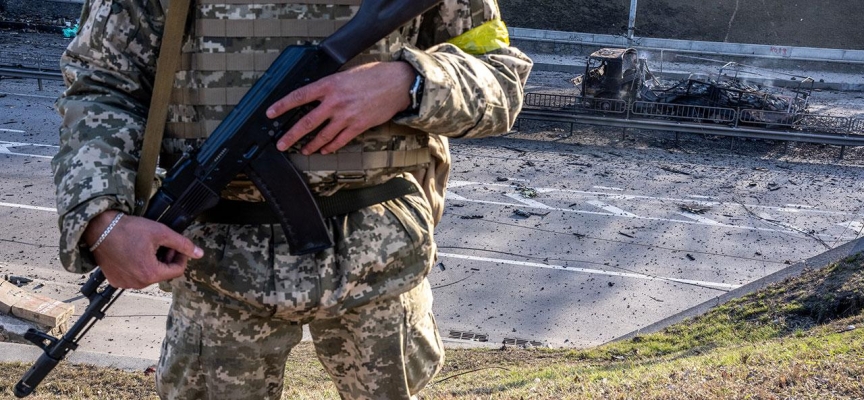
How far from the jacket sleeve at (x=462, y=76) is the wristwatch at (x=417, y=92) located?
1 centimetres

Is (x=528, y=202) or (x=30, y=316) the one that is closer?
(x=30, y=316)

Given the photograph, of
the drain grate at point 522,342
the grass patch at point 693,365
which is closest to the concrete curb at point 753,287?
the grass patch at point 693,365

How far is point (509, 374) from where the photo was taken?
515cm

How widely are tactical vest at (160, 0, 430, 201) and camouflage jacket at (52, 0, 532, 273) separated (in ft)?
0.33

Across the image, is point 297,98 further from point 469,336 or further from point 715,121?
point 715,121

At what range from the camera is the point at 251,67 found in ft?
7.25

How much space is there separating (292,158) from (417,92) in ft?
1.26

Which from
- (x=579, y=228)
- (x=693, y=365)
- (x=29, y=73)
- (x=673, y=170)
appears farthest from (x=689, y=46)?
(x=693, y=365)

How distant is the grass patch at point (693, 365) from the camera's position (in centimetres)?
379

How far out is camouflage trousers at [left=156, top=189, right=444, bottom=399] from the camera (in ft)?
7.29

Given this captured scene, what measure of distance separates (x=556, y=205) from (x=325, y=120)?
26.0 ft

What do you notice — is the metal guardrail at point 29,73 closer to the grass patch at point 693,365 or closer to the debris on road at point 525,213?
the debris on road at point 525,213

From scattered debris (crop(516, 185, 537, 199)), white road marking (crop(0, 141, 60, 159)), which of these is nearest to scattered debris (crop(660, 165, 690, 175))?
scattered debris (crop(516, 185, 537, 199))

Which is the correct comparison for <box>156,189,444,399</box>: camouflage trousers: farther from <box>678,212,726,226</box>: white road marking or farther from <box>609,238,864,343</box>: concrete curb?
<box>678,212,726,226</box>: white road marking
